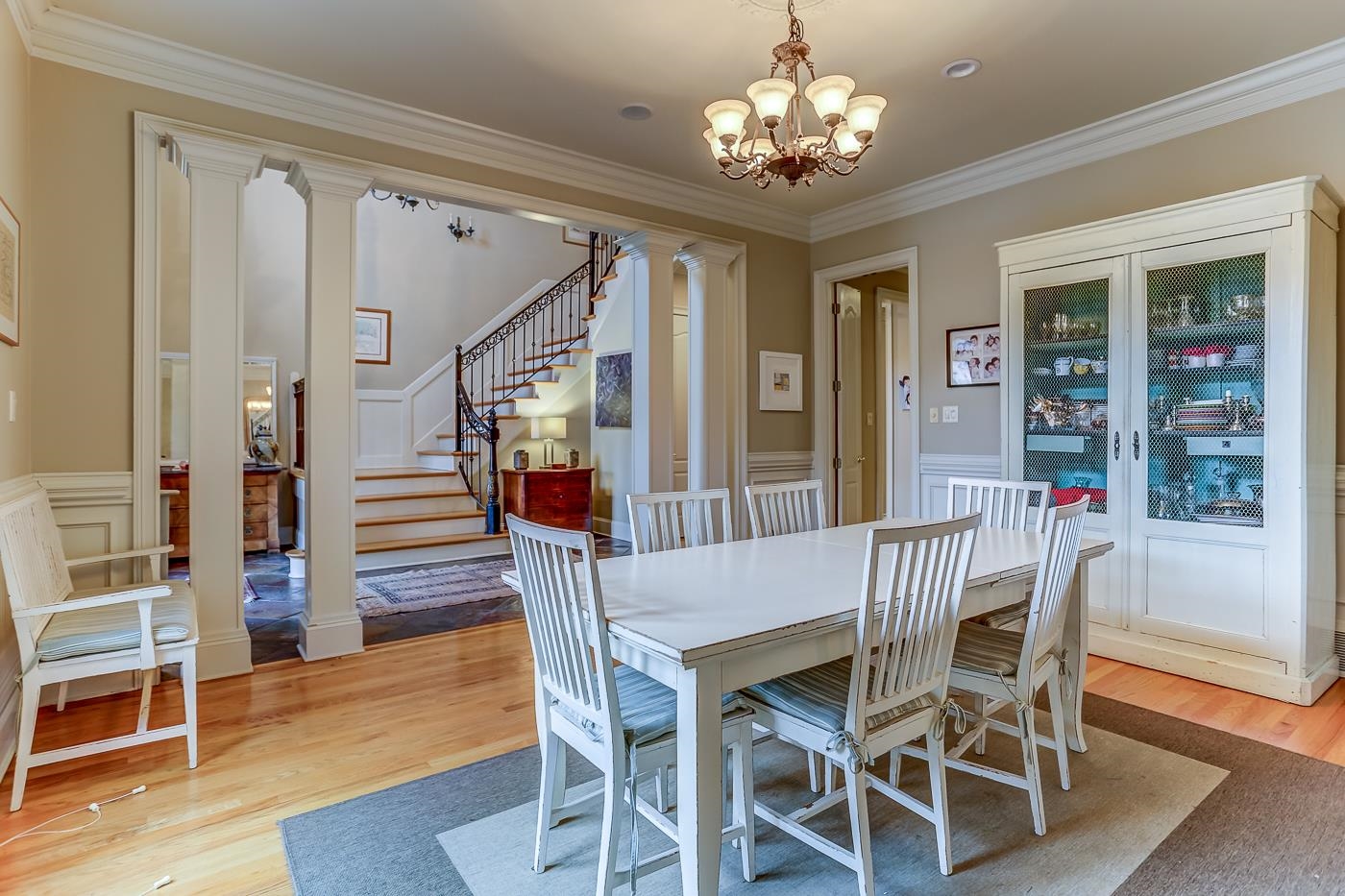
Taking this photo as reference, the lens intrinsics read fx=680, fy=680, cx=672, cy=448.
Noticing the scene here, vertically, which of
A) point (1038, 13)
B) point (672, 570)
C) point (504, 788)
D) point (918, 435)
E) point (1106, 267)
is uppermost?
point (1038, 13)

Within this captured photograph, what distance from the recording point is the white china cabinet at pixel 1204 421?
2.80 meters

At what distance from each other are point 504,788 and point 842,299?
4.54 meters

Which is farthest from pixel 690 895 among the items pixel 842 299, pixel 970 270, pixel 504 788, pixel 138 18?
pixel 842 299

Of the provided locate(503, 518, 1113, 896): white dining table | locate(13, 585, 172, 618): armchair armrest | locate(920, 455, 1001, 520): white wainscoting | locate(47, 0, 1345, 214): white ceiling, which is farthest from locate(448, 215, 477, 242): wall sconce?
locate(503, 518, 1113, 896): white dining table

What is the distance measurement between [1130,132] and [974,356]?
1385mm

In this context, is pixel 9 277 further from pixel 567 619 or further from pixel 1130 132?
pixel 1130 132

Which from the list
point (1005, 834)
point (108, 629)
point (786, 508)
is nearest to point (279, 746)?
point (108, 629)

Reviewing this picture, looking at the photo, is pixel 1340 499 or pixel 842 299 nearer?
pixel 1340 499

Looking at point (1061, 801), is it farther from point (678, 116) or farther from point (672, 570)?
point (678, 116)

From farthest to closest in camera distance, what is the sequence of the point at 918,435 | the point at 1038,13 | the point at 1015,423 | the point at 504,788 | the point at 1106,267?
the point at 918,435 < the point at 1015,423 < the point at 1106,267 < the point at 1038,13 < the point at 504,788

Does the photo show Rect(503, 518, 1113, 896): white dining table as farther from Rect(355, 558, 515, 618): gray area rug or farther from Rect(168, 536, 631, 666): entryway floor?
Rect(355, 558, 515, 618): gray area rug

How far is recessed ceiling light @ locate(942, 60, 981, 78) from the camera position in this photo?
2.98 metres

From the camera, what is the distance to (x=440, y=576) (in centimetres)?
510

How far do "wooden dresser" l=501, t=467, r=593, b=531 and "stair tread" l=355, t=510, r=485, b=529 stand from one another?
0.44 metres
